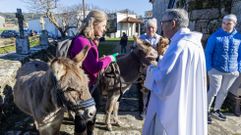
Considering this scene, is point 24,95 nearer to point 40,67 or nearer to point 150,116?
point 40,67

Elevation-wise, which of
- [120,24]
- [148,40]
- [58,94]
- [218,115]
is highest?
[120,24]

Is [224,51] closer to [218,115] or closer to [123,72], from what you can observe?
[218,115]

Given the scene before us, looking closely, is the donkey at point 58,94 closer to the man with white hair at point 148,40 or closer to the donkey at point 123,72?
the donkey at point 123,72

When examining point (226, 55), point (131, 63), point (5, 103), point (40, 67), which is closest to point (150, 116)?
point (131, 63)

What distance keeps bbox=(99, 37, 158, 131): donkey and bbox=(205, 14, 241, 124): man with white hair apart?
141cm

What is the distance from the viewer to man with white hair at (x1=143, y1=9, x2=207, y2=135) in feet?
8.92

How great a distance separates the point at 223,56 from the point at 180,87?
2792 mm

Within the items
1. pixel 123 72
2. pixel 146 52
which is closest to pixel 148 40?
pixel 146 52

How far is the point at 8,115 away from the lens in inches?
203

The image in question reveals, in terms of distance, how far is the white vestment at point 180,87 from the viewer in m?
2.72

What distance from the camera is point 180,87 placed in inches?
109

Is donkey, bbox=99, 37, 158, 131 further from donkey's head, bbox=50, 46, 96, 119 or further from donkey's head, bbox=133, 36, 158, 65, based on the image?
donkey's head, bbox=50, 46, 96, 119

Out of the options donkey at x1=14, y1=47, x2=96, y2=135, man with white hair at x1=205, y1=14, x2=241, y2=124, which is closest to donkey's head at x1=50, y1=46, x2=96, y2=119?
donkey at x1=14, y1=47, x2=96, y2=135

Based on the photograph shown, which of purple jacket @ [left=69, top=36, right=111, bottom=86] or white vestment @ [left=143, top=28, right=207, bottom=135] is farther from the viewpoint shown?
purple jacket @ [left=69, top=36, right=111, bottom=86]
